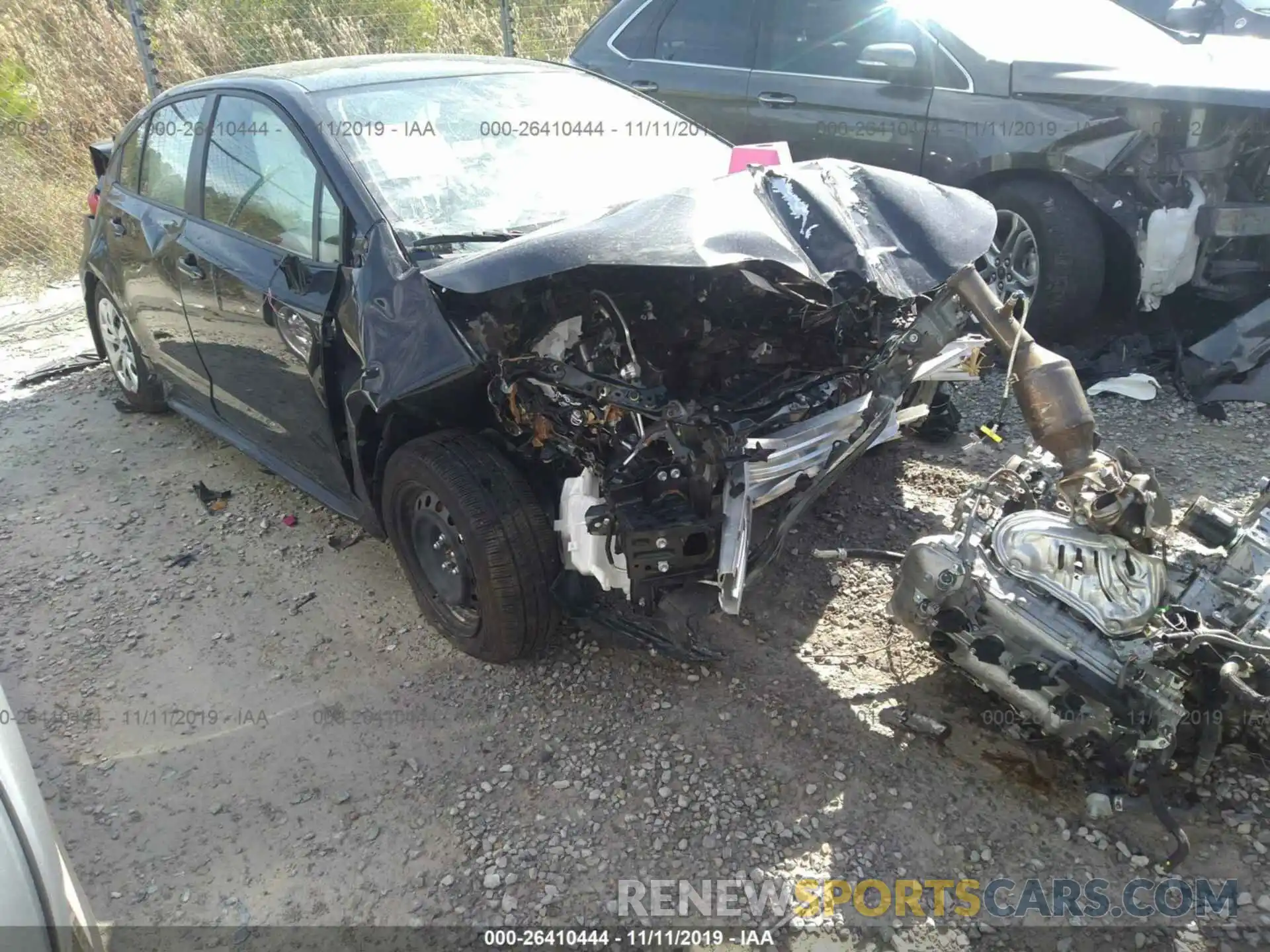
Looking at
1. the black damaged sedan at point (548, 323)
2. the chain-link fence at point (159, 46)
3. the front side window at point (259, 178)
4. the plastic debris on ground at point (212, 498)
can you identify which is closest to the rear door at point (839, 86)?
the black damaged sedan at point (548, 323)

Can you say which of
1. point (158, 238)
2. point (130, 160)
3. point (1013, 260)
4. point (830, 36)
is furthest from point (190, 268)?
point (1013, 260)

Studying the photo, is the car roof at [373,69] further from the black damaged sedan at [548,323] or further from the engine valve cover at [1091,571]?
the engine valve cover at [1091,571]

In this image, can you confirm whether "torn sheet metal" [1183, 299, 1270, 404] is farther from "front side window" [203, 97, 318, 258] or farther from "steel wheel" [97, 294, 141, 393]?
"steel wheel" [97, 294, 141, 393]

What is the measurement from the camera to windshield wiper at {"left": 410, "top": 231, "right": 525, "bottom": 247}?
274cm

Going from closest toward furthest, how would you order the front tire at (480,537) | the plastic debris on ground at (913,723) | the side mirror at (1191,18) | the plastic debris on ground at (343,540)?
the plastic debris on ground at (913,723)
the front tire at (480,537)
the plastic debris on ground at (343,540)
the side mirror at (1191,18)

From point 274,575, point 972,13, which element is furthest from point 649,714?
point 972,13

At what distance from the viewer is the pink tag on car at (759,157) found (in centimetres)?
310

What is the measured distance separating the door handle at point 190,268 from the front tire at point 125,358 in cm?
112

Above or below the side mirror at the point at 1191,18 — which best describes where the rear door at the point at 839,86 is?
below

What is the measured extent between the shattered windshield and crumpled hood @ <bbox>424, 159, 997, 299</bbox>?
1.16 ft

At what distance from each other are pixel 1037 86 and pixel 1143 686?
341cm

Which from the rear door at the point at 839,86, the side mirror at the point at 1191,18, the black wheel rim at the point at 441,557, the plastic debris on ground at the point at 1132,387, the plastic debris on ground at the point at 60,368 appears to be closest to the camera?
the black wheel rim at the point at 441,557

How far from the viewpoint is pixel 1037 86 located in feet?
14.5

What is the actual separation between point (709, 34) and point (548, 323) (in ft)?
12.1
